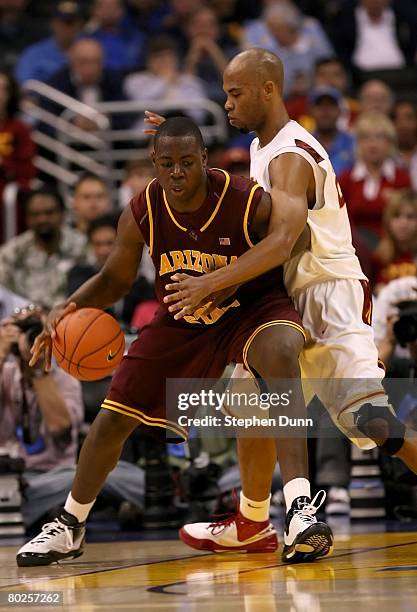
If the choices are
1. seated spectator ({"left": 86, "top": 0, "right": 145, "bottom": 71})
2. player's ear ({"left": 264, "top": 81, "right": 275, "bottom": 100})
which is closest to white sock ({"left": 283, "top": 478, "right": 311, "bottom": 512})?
player's ear ({"left": 264, "top": 81, "right": 275, "bottom": 100})

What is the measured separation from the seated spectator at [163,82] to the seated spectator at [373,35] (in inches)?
75.9

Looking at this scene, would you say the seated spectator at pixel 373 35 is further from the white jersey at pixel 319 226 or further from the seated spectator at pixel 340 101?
the white jersey at pixel 319 226

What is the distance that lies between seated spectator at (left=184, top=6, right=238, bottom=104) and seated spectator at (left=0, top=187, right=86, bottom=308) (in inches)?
129

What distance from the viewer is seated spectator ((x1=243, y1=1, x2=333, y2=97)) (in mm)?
12125

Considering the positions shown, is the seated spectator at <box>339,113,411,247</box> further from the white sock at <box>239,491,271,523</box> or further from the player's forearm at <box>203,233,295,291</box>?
the player's forearm at <box>203,233,295,291</box>

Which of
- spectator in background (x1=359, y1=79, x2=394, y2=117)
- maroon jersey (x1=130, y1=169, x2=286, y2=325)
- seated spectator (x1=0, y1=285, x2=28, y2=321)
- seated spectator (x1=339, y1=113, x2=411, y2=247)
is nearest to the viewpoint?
maroon jersey (x1=130, y1=169, x2=286, y2=325)

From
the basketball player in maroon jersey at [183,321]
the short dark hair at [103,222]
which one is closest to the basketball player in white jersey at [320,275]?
the basketball player in maroon jersey at [183,321]

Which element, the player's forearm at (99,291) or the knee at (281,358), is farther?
the player's forearm at (99,291)

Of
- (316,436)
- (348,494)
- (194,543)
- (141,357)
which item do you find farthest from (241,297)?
(348,494)

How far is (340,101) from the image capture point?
11328mm

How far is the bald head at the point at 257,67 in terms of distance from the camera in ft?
16.8

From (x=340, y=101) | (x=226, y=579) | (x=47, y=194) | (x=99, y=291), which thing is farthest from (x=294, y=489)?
(x=340, y=101)

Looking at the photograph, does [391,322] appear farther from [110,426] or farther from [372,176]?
[372,176]

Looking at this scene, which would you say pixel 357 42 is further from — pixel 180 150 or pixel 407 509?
pixel 180 150
